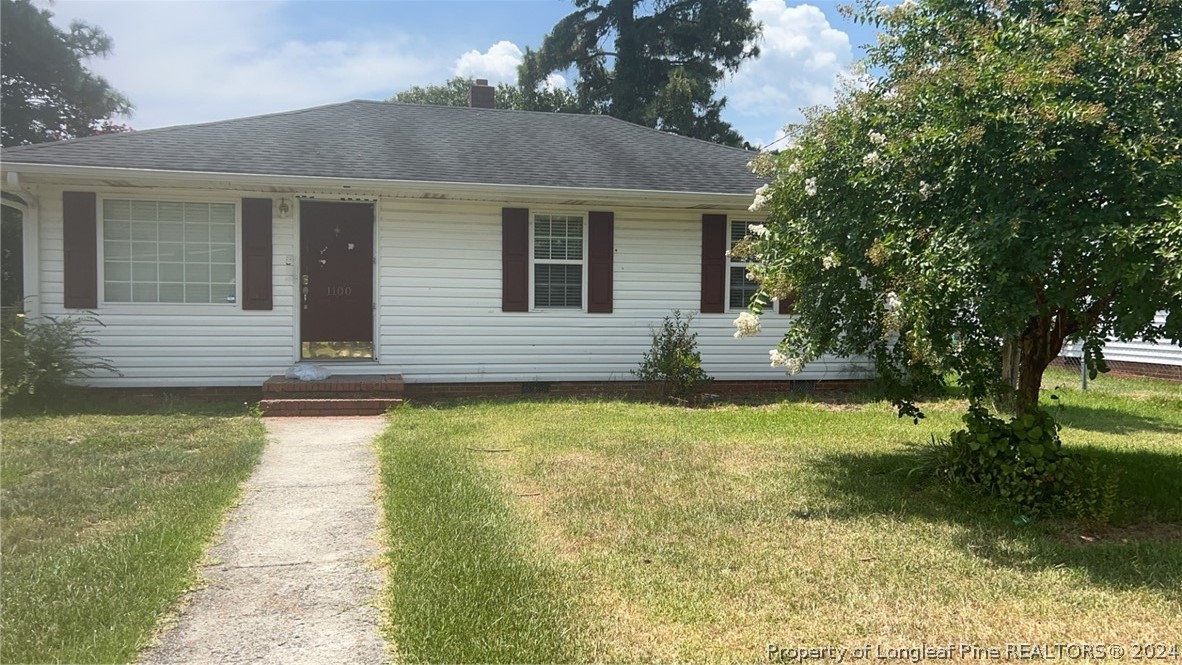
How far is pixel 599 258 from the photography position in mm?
9578

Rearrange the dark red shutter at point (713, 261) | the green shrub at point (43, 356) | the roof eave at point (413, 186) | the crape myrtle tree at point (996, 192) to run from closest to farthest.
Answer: the crape myrtle tree at point (996, 192), the green shrub at point (43, 356), the roof eave at point (413, 186), the dark red shutter at point (713, 261)

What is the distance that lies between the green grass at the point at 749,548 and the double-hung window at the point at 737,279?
343 cm

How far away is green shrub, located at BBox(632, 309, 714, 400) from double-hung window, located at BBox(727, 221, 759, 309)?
669 millimetres

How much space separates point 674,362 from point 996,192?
5.47 metres

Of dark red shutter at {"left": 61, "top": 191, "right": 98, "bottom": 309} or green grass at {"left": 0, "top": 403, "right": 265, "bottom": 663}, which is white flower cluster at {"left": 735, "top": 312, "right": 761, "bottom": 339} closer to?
green grass at {"left": 0, "top": 403, "right": 265, "bottom": 663}

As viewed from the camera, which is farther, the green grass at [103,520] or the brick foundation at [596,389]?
the brick foundation at [596,389]

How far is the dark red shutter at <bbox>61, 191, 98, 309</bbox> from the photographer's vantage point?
8.20 m

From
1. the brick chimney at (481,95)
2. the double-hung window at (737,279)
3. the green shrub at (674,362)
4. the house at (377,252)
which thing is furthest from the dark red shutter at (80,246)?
the double-hung window at (737,279)

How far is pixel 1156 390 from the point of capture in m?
11.0

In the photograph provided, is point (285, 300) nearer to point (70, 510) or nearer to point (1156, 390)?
point (70, 510)

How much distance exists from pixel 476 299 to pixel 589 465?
4100mm

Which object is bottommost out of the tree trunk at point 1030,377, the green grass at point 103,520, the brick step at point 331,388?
the green grass at point 103,520

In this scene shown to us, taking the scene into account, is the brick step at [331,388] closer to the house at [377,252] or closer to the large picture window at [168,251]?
the house at [377,252]

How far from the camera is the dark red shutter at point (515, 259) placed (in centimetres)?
933
